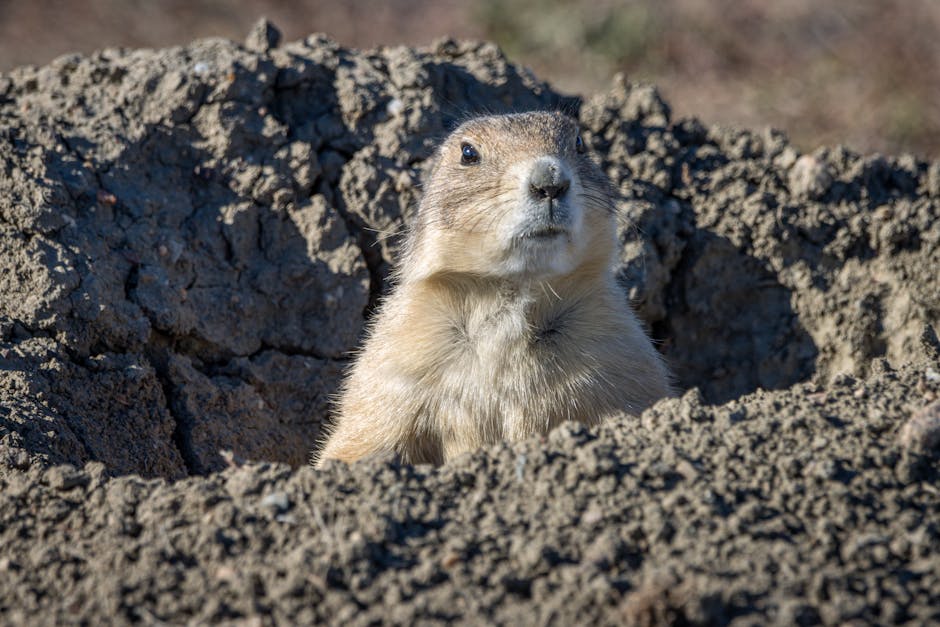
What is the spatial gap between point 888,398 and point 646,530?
1.31 metres

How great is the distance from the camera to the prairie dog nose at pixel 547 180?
4.47m

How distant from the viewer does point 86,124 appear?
20.5 feet

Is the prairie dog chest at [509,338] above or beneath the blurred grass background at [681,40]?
beneath

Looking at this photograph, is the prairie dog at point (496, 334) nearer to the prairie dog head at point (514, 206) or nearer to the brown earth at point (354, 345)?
the prairie dog head at point (514, 206)

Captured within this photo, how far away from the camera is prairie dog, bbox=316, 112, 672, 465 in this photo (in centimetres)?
476

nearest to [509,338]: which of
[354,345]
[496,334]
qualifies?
[496,334]

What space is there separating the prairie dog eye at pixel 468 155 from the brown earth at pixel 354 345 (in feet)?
3.94

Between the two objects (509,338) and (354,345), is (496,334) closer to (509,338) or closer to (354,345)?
(509,338)

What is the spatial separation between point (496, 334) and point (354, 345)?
6.15 feet

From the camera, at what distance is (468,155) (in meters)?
5.13

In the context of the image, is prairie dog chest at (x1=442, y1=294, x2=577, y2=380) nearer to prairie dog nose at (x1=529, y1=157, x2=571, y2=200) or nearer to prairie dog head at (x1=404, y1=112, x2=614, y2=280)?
prairie dog head at (x1=404, y1=112, x2=614, y2=280)

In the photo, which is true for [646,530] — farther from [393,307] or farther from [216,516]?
[393,307]

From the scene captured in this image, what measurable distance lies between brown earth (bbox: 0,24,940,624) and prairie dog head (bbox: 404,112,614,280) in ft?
3.04

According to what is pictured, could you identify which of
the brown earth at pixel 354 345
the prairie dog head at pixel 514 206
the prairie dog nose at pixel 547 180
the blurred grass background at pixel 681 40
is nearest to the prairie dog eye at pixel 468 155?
the prairie dog head at pixel 514 206
